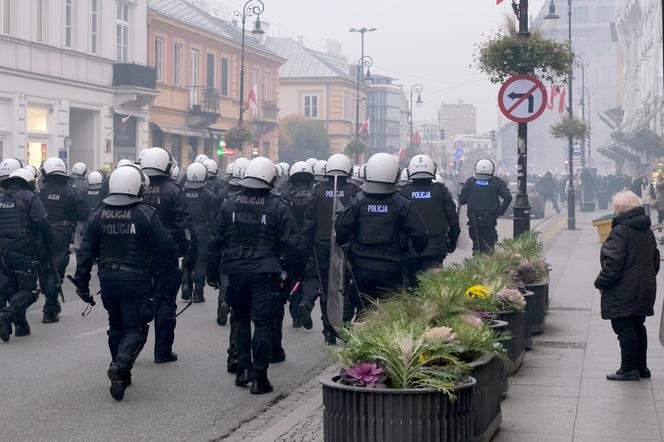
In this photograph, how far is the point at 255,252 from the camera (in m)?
9.09

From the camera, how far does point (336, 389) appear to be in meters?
5.77

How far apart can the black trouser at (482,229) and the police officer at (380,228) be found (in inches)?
314

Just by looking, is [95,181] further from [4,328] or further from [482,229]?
[4,328]

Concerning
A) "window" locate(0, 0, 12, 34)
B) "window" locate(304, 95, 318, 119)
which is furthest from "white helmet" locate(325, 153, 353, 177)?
"window" locate(304, 95, 318, 119)

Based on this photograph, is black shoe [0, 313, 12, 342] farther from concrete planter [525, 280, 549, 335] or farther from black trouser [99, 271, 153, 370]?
concrete planter [525, 280, 549, 335]

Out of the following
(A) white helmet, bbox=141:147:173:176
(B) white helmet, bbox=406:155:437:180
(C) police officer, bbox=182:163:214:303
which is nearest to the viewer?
(A) white helmet, bbox=141:147:173:176

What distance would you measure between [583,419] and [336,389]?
2.61m

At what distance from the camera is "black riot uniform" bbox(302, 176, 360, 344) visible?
39.2 feet

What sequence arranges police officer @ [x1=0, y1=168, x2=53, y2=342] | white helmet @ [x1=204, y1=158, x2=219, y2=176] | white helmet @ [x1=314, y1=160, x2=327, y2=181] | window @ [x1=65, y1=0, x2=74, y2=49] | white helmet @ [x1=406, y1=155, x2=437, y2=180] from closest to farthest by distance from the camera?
police officer @ [x1=0, y1=168, x2=53, y2=342], white helmet @ [x1=406, y1=155, x2=437, y2=180], white helmet @ [x1=314, y1=160, x2=327, y2=181], white helmet @ [x1=204, y1=158, x2=219, y2=176], window @ [x1=65, y1=0, x2=74, y2=49]

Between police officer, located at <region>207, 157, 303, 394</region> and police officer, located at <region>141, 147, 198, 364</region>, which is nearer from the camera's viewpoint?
police officer, located at <region>207, 157, 303, 394</region>

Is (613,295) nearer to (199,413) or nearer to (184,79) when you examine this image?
(199,413)

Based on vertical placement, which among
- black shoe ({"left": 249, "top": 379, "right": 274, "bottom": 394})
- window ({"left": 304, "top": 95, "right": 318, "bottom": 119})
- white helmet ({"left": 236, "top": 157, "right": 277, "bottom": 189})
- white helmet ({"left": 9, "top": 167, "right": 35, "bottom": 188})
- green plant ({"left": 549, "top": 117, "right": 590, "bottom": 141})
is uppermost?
window ({"left": 304, "top": 95, "right": 318, "bottom": 119})

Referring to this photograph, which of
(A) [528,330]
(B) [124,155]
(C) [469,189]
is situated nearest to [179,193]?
(A) [528,330]

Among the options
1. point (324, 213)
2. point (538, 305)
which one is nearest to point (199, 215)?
point (324, 213)
